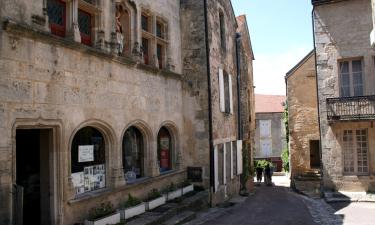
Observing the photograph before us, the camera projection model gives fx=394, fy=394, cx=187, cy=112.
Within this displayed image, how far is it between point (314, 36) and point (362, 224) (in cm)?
683

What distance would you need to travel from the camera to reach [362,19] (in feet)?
42.5

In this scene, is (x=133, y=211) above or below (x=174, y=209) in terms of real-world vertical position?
above

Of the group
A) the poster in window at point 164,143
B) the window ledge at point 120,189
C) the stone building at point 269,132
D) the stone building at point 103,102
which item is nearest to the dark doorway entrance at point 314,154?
the stone building at point 103,102

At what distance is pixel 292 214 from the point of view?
10.6 m

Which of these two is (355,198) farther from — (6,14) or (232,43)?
(6,14)

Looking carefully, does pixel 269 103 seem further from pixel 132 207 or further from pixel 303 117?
pixel 132 207

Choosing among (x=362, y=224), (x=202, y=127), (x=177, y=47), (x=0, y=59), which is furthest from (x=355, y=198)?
(x=0, y=59)

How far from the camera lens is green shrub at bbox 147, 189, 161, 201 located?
956cm

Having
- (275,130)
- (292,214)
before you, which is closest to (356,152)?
(292,214)

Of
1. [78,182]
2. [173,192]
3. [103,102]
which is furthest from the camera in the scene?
[173,192]

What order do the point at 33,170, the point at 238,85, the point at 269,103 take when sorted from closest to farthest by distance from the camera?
the point at 33,170, the point at 238,85, the point at 269,103

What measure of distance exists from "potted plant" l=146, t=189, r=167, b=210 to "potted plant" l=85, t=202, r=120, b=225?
4.23 feet

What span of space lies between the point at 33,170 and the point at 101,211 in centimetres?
152

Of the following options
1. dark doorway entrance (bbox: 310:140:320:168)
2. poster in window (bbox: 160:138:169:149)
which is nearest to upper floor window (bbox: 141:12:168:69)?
poster in window (bbox: 160:138:169:149)
